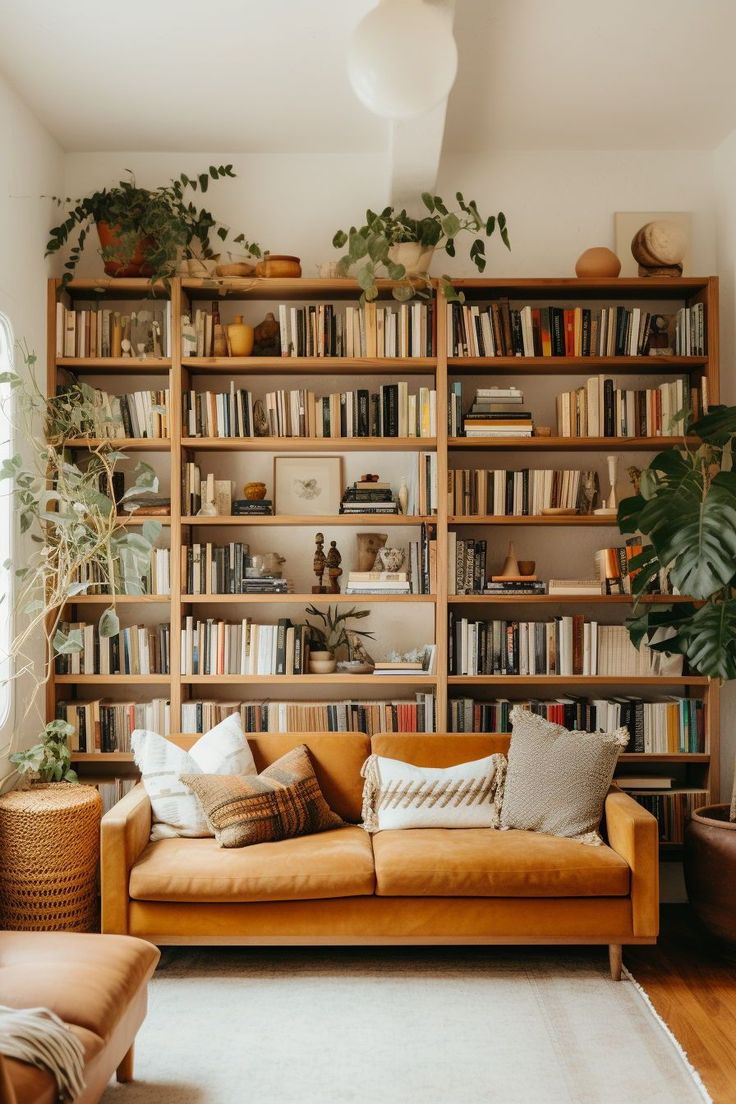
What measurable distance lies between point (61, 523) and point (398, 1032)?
2252 millimetres

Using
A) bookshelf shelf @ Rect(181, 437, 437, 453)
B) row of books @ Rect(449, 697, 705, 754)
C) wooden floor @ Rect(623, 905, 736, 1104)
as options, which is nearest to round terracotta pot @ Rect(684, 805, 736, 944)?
wooden floor @ Rect(623, 905, 736, 1104)

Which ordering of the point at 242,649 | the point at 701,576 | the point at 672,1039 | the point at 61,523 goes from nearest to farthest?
the point at 672,1039
the point at 701,576
the point at 61,523
the point at 242,649

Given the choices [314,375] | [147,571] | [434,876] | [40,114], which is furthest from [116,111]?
[434,876]

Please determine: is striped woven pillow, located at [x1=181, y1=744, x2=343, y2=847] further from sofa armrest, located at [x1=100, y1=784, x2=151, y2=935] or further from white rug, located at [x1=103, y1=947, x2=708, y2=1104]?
white rug, located at [x1=103, y1=947, x2=708, y2=1104]

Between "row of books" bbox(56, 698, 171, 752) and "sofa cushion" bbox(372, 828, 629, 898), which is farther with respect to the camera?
"row of books" bbox(56, 698, 171, 752)

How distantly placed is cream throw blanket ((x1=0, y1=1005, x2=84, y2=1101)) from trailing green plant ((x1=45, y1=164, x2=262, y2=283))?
119 inches

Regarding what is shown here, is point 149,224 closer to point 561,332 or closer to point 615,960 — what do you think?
point 561,332

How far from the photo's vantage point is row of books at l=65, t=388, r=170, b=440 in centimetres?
423

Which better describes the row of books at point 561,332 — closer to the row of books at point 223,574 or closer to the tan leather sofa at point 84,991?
the row of books at point 223,574

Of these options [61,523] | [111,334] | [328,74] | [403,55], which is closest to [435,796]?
[61,523]

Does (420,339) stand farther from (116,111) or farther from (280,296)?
(116,111)

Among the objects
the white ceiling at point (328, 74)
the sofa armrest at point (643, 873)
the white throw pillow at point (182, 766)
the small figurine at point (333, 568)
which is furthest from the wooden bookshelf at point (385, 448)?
the sofa armrest at point (643, 873)

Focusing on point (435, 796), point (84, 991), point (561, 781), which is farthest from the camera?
point (435, 796)

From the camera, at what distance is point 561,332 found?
14.0 feet
